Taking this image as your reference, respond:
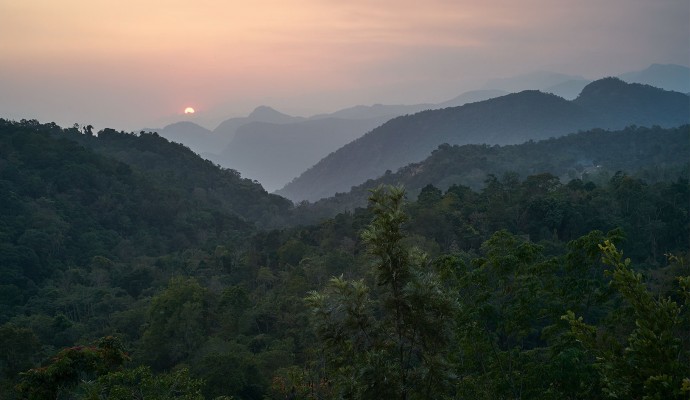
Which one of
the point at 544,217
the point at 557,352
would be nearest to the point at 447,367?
the point at 557,352

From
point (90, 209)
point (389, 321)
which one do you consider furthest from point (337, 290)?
point (90, 209)

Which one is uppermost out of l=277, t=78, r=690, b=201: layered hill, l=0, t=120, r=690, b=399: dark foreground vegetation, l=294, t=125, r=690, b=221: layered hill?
l=277, t=78, r=690, b=201: layered hill

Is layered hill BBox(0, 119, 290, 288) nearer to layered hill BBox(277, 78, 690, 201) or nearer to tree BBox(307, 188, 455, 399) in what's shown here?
tree BBox(307, 188, 455, 399)

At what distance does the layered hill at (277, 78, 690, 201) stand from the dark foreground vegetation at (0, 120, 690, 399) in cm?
9624

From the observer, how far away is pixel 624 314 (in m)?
9.45

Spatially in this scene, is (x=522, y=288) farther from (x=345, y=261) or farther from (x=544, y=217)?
(x=544, y=217)

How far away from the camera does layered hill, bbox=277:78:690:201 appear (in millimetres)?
164375

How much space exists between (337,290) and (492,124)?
173m

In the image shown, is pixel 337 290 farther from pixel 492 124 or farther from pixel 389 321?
pixel 492 124

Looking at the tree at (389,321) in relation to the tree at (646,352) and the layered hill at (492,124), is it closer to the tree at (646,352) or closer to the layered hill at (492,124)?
the tree at (646,352)

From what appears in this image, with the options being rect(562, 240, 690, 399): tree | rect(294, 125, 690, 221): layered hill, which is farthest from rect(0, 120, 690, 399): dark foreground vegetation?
rect(294, 125, 690, 221): layered hill

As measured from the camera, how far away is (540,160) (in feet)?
300

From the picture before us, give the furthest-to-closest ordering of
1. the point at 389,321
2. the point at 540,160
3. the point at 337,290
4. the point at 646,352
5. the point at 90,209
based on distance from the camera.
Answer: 1. the point at 540,160
2. the point at 90,209
3. the point at 389,321
4. the point at 337,290
5. the point at 646,352

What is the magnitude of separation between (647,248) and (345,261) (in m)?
17.6
